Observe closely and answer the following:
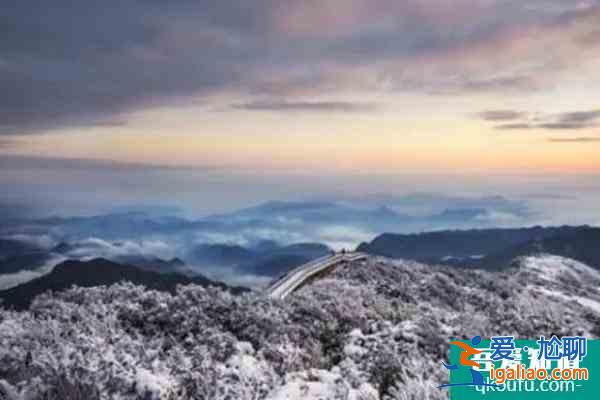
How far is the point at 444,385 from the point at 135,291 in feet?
46.5

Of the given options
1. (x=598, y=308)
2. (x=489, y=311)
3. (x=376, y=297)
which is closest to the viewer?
(x=376, y=297)

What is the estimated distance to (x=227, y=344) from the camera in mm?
19312

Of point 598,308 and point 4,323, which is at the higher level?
point 4,323

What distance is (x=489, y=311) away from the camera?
115 ft

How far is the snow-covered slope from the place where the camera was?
15383 mm

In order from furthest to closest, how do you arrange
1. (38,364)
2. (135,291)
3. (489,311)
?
(489,311)
(135,291)
(38,364)

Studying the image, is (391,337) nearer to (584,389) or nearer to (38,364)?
(584,389)

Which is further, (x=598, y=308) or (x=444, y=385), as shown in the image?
(x=598, y=308)

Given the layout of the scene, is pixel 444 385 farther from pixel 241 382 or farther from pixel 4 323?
pixel 4 323

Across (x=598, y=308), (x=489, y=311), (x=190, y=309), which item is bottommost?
(x=598, y=308)

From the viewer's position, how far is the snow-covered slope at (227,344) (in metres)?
15.4

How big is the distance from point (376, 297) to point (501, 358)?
575 inches

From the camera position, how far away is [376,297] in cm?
3084

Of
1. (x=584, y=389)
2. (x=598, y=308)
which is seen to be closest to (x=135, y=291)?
(x=584, y=389)
